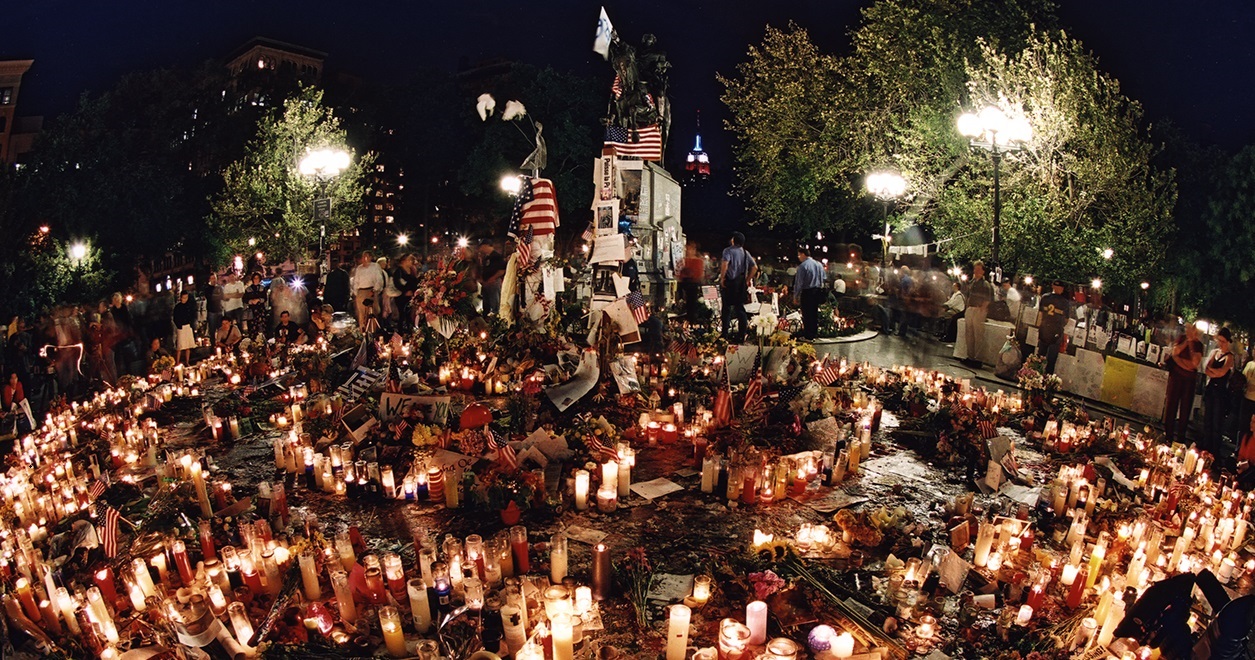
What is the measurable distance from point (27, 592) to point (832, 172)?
2449cm

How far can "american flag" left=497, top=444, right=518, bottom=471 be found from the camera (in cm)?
728

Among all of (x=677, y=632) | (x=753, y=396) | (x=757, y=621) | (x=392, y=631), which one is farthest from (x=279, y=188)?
(x=757, y=621)

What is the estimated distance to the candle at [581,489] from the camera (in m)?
6.93

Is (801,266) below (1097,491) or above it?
above

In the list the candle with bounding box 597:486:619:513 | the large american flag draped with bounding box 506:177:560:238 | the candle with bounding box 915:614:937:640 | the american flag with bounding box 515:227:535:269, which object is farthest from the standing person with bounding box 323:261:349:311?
A: the candle with bounding box 915:614:937:640

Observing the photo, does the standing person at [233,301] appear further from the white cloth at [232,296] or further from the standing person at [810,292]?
the standing person at [810,292]

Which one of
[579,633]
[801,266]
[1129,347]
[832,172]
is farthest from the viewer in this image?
[832,172]

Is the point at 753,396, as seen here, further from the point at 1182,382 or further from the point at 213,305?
the point at 213,305

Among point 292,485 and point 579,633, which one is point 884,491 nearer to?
point 579,633

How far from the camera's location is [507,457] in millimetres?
7305

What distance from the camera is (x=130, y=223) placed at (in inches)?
1147

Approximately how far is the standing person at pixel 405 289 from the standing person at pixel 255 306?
2712 millimetres

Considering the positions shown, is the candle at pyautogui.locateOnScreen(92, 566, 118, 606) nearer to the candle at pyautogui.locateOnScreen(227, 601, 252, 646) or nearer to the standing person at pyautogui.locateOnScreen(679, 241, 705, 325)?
the candle at pyautogui.locateOnScreen(227, 601, 252, 646)

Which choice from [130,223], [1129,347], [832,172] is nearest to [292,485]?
[1129,347]
